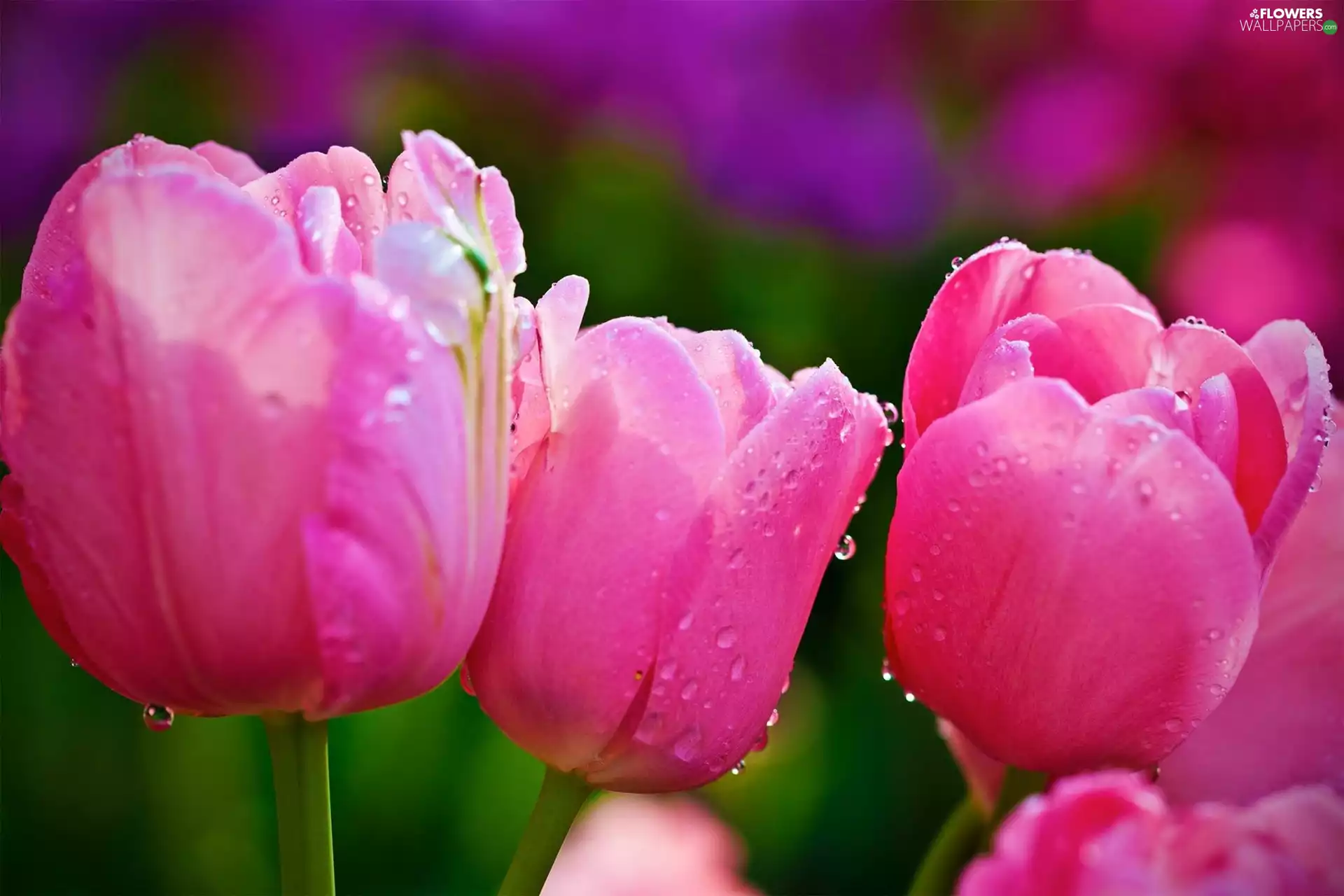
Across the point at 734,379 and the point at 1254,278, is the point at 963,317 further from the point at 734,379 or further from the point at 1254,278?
the point at 1254,278

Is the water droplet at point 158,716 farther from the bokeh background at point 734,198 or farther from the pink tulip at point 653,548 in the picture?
the bokeh background at point 734,198

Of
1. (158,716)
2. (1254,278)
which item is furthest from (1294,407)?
(1254,278)

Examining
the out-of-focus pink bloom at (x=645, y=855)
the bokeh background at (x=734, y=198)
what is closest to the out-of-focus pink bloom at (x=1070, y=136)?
the bokeh background at (x=734, y=198)

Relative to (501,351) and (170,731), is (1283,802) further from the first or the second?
(170,731)

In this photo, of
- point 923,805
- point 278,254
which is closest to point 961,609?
point 278,254

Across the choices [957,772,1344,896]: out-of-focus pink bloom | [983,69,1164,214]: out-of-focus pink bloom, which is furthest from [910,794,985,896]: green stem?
[983,69,1164,214]: out-of-focus pink bloom

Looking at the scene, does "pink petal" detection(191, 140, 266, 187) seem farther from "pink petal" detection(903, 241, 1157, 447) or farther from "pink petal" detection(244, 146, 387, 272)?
"pink petal" detection(903, 241, 1157, 447)
